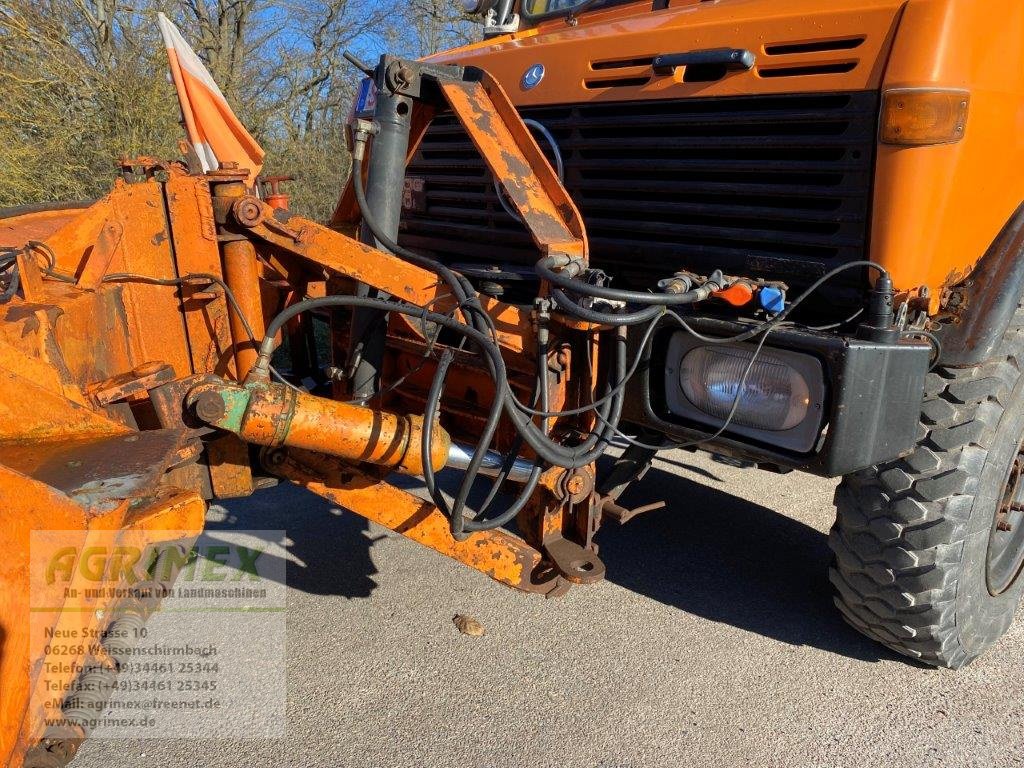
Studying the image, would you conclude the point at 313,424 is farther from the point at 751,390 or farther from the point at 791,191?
the point at 791,191

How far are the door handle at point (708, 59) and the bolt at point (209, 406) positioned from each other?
1.79 metres

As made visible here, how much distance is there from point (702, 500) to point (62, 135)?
26.1 ft

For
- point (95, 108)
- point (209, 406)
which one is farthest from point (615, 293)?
point (95, 108)

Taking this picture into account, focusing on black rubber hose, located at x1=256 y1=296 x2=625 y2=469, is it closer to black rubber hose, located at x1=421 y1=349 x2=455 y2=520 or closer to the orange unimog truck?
black rubber hose, located at x1=421 y1=349 x2=455 y2=520

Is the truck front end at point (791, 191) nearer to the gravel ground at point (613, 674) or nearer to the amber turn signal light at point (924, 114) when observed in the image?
the amber turn signal light at point (924, 114)

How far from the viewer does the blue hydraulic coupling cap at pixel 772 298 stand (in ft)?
7.32

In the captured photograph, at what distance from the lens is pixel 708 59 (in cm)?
249

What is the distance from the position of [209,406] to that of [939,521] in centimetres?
227

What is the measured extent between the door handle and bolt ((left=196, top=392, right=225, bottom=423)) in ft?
5.89

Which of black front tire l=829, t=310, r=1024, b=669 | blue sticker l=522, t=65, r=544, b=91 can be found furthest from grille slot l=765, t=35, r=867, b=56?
black front tire l=829, t=310, r=1024, b=669

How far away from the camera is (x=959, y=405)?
2.46 m

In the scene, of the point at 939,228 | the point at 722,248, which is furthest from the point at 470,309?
the point at 939,228

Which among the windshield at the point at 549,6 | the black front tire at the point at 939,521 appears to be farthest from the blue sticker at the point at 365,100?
the black front tire at the point at 939,521

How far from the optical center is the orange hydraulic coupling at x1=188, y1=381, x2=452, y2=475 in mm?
2088
